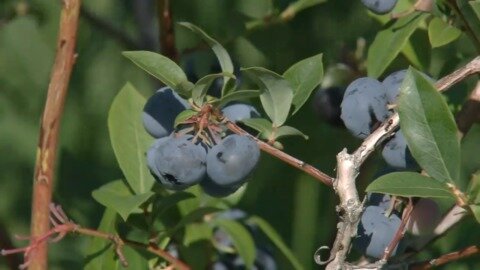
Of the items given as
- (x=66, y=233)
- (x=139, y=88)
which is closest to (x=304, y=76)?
(x=66, y=233)

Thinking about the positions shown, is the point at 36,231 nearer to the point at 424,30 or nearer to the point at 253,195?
the point at 424,30

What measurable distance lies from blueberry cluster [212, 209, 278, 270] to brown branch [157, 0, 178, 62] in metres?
0.20

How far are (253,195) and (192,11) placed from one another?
1.05 feet

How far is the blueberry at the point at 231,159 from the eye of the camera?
0.83m

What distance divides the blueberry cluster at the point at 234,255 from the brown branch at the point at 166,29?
0.65ft

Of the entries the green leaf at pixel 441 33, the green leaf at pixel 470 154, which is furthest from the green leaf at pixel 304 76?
the green leaf at pixel 470 154

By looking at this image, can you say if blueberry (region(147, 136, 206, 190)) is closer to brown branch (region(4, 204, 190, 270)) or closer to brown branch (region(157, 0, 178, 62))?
brown branch (region(4, 204, 190, 270))

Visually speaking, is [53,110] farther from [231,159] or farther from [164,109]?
[231,159]

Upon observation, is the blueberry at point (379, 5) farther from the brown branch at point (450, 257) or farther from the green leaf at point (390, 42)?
the brown branch at point (450, 257)

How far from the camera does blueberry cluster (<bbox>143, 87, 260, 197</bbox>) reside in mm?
841

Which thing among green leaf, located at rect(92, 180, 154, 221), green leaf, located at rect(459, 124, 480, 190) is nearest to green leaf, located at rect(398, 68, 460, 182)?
green leaf, located at rect(92, 180, 154, 221)

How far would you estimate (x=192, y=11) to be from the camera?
66.3 inches

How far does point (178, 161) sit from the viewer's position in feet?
2.77

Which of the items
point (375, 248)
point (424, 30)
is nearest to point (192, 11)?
point (424, 30)
